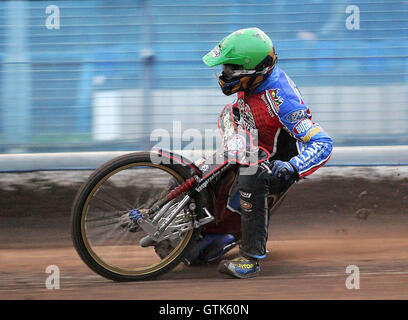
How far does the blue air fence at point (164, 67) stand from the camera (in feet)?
20.2

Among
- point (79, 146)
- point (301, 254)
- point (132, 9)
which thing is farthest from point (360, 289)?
point (132, 9)

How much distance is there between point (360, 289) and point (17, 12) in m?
4.04

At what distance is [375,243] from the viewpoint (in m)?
5.38

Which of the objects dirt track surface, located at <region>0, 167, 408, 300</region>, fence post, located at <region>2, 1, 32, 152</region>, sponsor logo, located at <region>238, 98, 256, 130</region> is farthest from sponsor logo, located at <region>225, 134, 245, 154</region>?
fence post, located at <region>2, 1, 32, 152</region>

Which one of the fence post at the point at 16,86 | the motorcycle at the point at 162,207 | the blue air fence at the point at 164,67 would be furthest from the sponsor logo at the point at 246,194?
the fence post at the point at 16,86

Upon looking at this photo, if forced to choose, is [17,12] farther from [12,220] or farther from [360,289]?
[360,289]

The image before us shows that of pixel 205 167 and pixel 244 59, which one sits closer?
pixel 244 59

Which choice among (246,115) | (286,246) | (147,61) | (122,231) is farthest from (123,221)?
(147,61)

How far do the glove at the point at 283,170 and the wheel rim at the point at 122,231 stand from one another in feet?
2.01

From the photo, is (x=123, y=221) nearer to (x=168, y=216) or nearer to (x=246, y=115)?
(x=168, y=216)

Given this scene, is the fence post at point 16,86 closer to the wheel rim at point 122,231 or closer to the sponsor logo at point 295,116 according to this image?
the wheel rim at point 122,231

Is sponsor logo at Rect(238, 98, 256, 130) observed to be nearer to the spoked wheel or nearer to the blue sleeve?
the blue sleeve

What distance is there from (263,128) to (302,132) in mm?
298

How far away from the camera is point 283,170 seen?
4.04m
